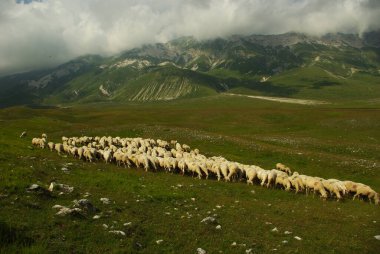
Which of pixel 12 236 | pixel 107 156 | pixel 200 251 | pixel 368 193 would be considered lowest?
pixel 368 193

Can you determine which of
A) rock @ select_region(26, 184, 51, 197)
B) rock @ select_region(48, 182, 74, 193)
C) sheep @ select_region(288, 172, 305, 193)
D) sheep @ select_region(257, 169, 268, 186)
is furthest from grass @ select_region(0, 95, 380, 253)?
sheep @ select_region(288, 172, 305, 193)

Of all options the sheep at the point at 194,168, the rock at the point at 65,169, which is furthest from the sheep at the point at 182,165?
the rock at the point at 65,169

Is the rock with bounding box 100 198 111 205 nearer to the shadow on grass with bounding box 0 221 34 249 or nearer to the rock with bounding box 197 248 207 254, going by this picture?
the shadow on grass with bounding box 0 221 34 249

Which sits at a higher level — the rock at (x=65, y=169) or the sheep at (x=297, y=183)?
the rock at (x=65, y=169)

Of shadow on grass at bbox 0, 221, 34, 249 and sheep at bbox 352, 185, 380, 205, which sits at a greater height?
shadow on grass at bbox 0, 221, 34, 249

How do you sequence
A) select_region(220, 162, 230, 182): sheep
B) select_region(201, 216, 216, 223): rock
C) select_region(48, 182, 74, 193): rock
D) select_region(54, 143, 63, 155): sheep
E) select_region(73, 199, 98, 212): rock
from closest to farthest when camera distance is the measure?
select_region(73, 199, 98, 212): rock, select_region(201, 216, 216, 223): rock, select_region(48, 182, 74, 193): rock, select_region(220, 162, 230, 182): sheep, select_region(54, 143, 63, 155): sheep

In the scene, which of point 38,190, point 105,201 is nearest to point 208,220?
point 105,201

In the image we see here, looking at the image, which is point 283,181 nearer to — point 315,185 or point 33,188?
point 315,185

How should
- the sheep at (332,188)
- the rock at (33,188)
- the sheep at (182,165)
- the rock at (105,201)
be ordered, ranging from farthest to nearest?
the sheep at (182,165) → the sheep at (332,188) → the rock at (105,201) → the rock at (33,188)

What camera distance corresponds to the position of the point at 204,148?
49.6 metres

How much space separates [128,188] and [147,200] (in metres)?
2.73

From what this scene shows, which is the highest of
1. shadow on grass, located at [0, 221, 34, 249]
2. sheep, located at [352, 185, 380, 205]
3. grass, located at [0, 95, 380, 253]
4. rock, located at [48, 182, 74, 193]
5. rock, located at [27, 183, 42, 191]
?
rock, located at [27, 183, 42, 191]

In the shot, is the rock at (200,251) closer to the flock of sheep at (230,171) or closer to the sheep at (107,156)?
the flock of sheep at (230,171)

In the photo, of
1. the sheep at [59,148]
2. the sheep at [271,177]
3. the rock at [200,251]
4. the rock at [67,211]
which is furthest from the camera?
the sheep at [59,148]
